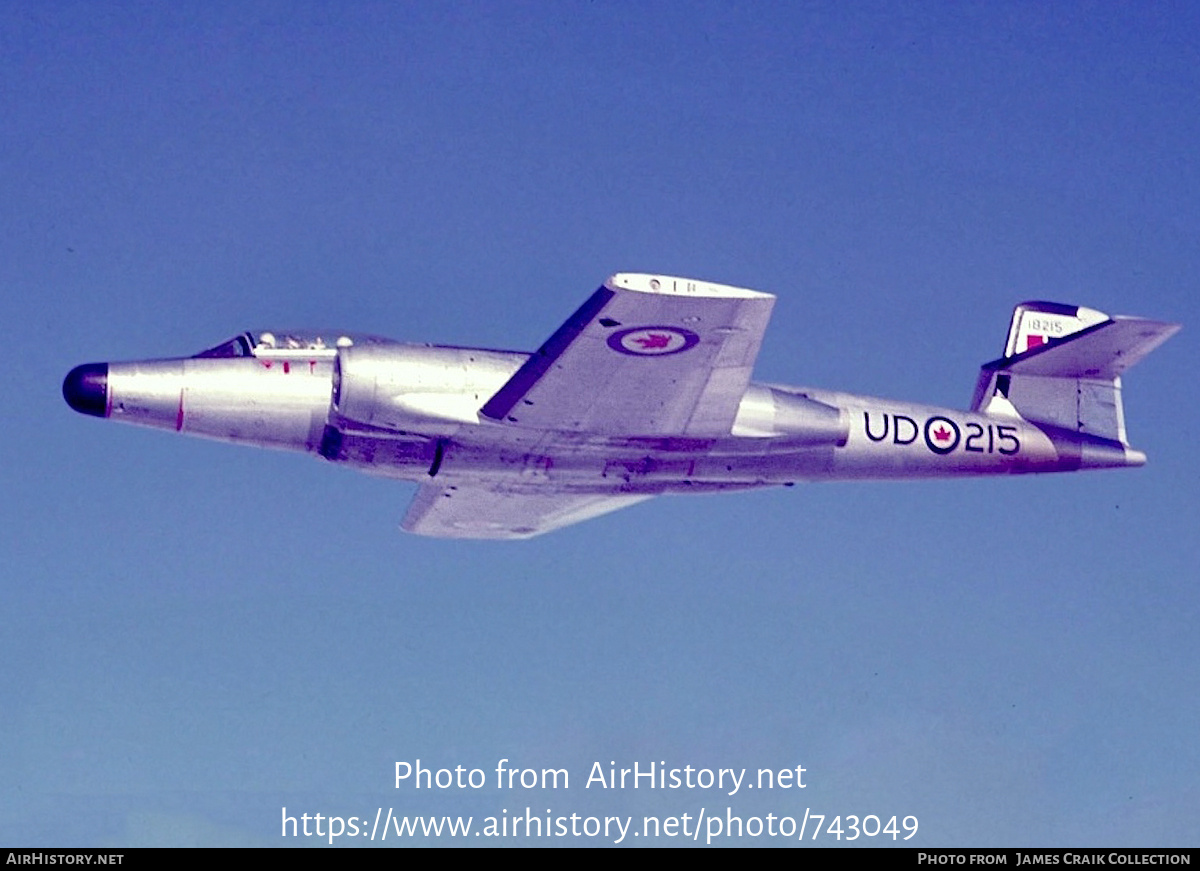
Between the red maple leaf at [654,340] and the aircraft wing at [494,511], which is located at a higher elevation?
the red maple leaf at [654,340]

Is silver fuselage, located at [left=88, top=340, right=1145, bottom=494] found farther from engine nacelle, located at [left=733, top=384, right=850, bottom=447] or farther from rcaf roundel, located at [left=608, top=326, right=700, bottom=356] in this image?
rcaf roundel, located at [left=608, top=326, right=700, bottom=356]

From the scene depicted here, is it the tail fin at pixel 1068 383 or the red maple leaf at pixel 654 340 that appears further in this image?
the tail fin at pixel 1068 383

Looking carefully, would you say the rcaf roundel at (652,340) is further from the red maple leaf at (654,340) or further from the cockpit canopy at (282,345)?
the cockpit canopy at (282,345)

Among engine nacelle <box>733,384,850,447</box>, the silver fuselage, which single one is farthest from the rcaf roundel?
engine nacelle <box>733,384,850,447</box>

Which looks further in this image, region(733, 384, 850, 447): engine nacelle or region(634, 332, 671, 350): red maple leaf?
region(733, 384, 850, 447): engine nacelle

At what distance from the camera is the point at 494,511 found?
2944 cm

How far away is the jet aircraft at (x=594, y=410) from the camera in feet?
76.7

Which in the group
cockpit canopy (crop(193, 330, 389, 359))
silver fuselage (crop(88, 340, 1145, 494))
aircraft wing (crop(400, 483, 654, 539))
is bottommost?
aircraft wing (crop(400, 483, 654, 539))

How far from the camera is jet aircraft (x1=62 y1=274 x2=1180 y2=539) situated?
2339 cm

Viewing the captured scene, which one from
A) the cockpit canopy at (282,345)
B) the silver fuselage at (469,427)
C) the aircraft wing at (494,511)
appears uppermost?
the cockpit canopy at (282,345)

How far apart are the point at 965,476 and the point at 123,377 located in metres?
12.5

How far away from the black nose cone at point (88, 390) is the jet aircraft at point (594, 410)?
0.09 feet

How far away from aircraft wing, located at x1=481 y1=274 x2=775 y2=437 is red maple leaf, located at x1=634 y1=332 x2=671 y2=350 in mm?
13

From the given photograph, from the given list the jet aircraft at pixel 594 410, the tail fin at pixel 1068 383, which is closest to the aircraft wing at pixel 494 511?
the jet aircraft at pixel 594 410
